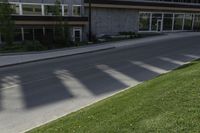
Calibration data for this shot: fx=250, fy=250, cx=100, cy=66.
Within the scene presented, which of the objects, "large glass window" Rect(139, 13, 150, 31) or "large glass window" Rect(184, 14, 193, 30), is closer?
"large glass window" Rect(139, 13, 150, 31)

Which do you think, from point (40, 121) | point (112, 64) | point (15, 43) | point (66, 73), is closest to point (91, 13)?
point (15, 43)

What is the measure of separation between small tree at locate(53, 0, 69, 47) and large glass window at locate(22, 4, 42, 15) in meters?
2.04

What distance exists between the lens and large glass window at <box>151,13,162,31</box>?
42.1m

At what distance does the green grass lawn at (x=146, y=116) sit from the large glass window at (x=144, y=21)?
32559mm

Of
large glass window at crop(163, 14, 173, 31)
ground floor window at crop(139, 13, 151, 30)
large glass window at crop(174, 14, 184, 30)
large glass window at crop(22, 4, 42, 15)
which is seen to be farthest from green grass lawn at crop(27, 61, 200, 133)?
large glass window at crop(174, 14, 184, 30)

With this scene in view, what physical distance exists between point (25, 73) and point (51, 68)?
6.85 feet

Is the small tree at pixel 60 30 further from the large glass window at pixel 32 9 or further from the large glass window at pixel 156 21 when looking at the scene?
the large glass window at pixel 156 21

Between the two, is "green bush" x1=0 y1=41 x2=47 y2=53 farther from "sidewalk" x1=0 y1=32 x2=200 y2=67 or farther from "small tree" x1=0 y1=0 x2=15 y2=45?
"sidewalk" x1=0 y1=32 x2=200 y2=67

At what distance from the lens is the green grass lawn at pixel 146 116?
594 cm

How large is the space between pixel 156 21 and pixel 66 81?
104 feet

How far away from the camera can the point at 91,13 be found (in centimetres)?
3394

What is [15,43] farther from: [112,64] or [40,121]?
[40,121]

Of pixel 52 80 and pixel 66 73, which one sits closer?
pixel 52 80

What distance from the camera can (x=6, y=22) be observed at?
25266 mm
